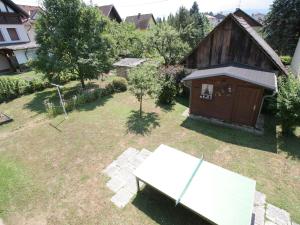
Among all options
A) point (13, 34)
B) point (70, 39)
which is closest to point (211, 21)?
point (13, 34)

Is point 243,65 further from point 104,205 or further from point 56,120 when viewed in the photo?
point 56,120

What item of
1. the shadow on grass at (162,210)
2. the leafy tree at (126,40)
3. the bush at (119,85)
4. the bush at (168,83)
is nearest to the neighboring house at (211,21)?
the leafy tree at (126,40)

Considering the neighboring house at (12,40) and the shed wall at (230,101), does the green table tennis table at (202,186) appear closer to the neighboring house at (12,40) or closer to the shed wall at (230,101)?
the shed wall at (230,101)

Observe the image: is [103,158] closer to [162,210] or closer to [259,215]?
[162,210]

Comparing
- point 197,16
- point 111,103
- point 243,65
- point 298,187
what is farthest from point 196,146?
point 197,16

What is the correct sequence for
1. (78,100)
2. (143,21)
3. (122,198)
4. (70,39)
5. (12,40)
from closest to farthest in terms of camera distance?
(122,198), (78,100), (70,39), (12,40), (143,21)
